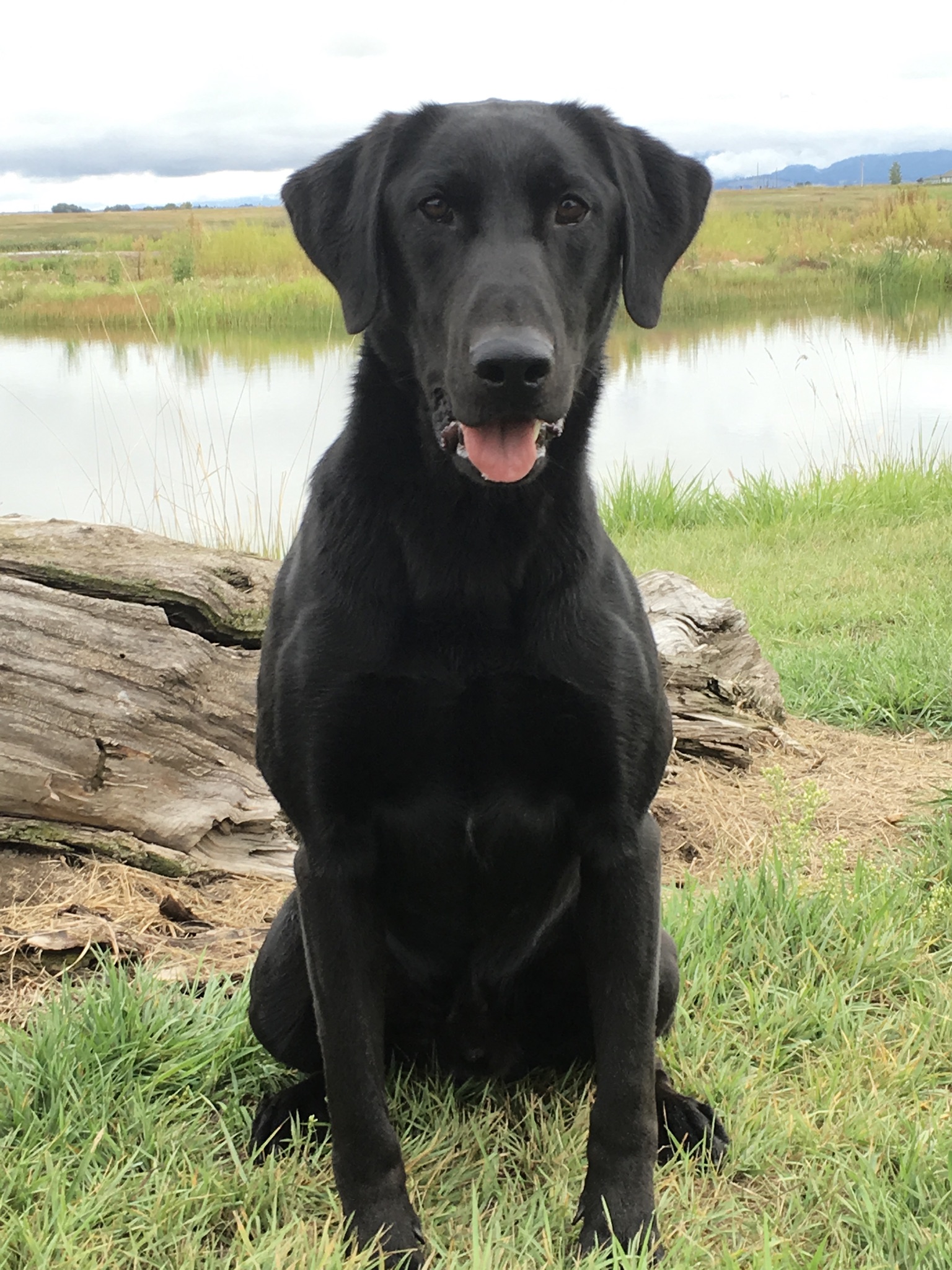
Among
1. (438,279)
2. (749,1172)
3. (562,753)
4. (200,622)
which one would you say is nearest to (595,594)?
(562,753)

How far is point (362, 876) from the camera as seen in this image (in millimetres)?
1967

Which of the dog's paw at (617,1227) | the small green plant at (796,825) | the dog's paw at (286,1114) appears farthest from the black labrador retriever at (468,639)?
the small green plant at (796,825)

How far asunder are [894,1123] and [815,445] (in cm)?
902

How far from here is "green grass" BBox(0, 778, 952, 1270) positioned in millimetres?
1878

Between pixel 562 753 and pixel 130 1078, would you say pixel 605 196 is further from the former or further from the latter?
pixel 130 1078

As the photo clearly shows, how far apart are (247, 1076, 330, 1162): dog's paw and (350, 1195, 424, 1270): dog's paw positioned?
0.95ft

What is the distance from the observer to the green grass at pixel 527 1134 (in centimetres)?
188

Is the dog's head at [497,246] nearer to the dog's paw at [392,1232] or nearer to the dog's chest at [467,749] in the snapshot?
the dog's chest at [467,749]

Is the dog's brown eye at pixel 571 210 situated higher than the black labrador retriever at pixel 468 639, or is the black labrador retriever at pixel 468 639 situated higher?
the dog's brown eye at pixel 571 210

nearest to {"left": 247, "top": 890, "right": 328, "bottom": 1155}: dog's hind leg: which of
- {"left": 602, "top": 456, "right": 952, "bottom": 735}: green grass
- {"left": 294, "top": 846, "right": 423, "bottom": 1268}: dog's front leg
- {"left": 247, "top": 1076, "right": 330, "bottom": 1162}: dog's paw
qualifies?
{"left": 247, "top": 1076, "right": 330, "bottom": 1162}: dog's paw

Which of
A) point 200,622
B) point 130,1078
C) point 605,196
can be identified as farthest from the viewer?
point 200,622

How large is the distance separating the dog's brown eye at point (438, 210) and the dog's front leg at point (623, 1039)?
43.5 inches

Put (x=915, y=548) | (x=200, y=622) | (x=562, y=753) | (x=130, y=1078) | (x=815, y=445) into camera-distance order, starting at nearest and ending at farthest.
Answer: (x=562, y=753) < (x=130, y=1078) < (x=200, y=622) < (x=915, y=548) < (x=815, y=445)

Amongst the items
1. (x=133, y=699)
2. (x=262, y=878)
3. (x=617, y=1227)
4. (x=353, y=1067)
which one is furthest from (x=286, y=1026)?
(x=133, y=699)
